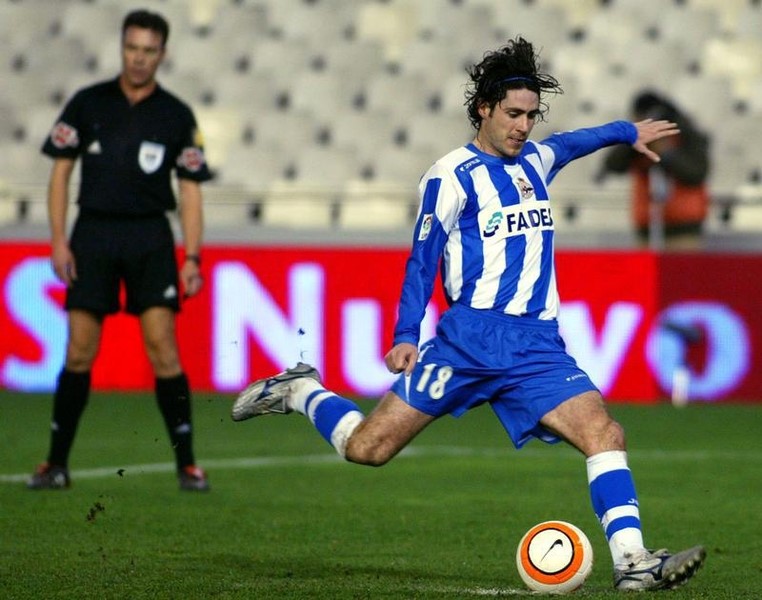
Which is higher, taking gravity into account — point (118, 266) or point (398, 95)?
point (398, 95)

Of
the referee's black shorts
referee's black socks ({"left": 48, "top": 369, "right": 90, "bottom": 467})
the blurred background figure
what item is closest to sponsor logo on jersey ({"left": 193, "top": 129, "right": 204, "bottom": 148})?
the referee's black shorts

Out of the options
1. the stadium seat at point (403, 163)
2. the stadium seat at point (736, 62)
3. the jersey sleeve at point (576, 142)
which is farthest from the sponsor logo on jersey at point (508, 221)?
the stadium seat at point (736, 62)

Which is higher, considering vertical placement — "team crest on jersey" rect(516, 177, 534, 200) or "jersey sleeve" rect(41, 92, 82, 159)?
"jersey sleeve" rect(41, 92, 82, 159)

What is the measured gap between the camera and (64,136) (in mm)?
7316

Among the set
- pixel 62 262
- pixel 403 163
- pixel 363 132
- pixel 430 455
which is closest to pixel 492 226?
pixel 62 262

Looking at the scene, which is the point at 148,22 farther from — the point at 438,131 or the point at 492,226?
the point at 438,131

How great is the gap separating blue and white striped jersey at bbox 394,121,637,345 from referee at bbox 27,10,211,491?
2.38 metres

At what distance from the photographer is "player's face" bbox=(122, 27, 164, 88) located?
23.5 ft

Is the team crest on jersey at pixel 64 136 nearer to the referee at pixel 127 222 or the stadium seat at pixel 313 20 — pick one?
the referee at pixel 127 222

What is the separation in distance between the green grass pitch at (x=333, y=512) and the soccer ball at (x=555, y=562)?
98 millimetres

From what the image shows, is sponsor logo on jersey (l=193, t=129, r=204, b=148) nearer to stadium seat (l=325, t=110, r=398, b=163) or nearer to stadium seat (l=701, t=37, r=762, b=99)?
stadium seat (l=325, t=110, r=398, b=163)

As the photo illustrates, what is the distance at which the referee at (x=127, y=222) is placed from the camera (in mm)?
7273

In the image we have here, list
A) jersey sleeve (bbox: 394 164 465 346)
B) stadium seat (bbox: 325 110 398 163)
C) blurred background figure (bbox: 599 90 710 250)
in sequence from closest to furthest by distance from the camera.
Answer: jersey sleeve (bbox: 394 164 465 346) → blurred background figure (bbox: 599 90 710 250) → stadium seat (bbox: 325 110 398 163)

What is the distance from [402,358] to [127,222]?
2.86 m
